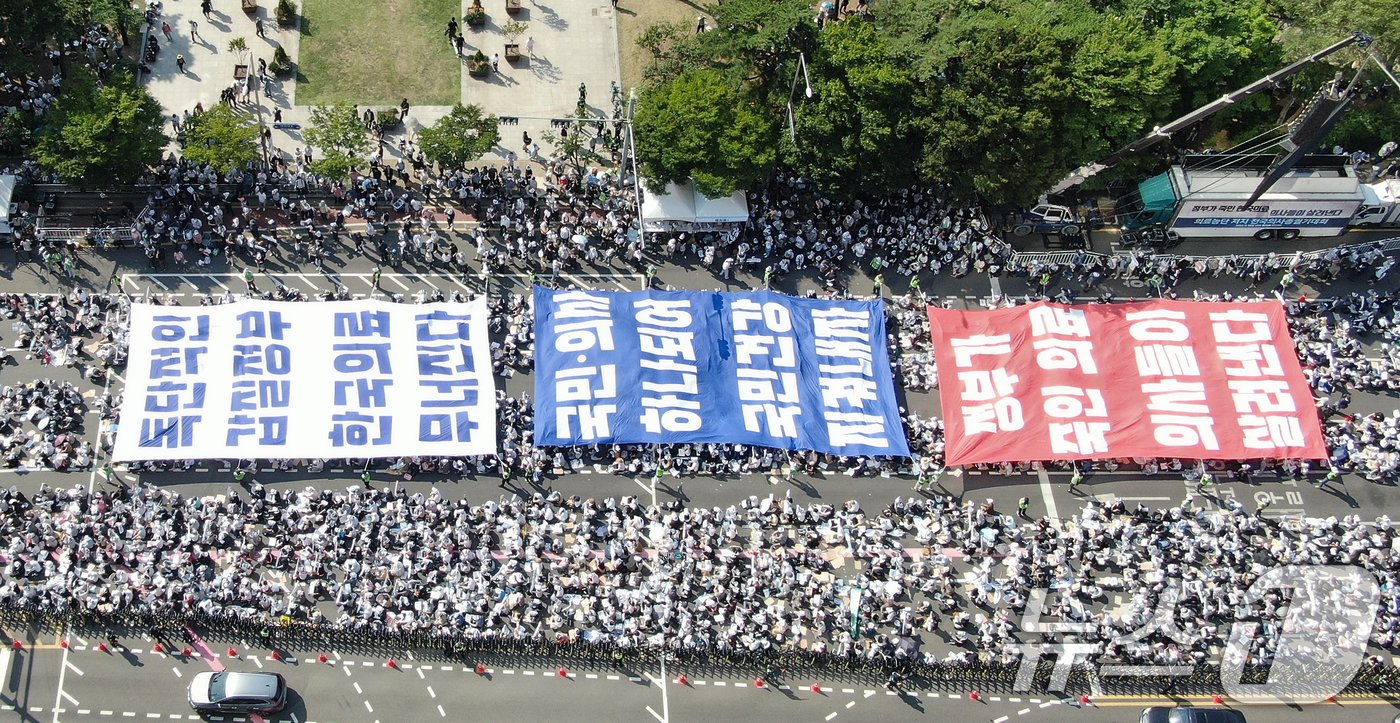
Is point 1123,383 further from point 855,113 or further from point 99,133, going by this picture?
point 99,133

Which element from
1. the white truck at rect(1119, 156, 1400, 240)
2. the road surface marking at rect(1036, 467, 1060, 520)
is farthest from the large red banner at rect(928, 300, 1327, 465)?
the white truck at rect(1119, 156, 1400, 240)

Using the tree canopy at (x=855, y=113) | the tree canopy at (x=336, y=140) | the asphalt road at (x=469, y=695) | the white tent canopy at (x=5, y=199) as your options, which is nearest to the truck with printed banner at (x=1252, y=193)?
the tree canopy at (x=855, y=113)

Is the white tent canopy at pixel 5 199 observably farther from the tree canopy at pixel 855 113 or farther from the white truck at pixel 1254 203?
the white truck at pixel 1254 203

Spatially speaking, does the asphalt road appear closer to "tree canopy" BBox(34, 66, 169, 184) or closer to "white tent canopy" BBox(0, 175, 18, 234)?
"white tent canopy" BBox(0, 175, 18, 234)

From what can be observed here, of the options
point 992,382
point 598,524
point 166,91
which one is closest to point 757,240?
point 992,382

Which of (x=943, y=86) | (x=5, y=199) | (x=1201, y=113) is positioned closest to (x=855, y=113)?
(x=943, y=86)
